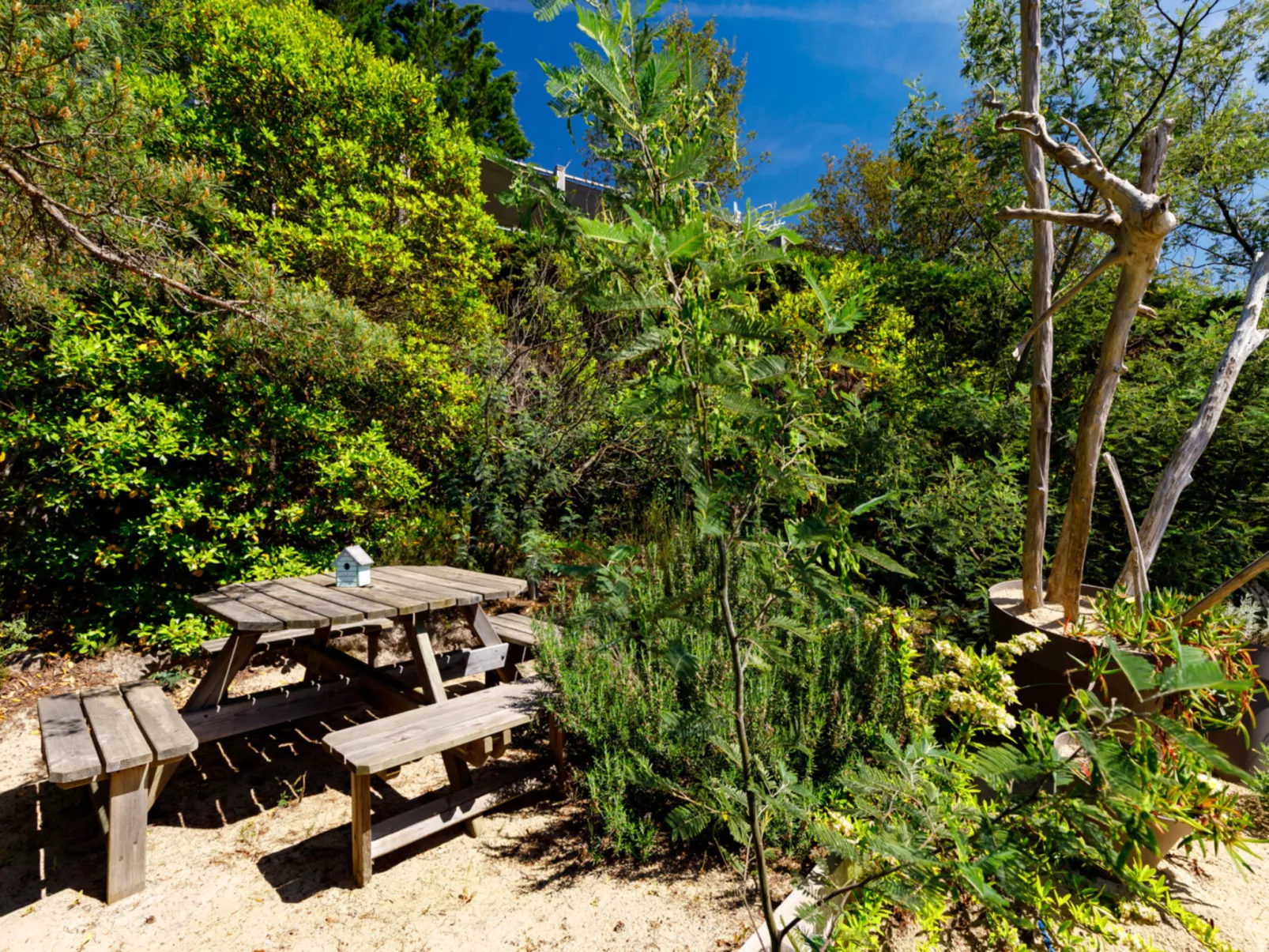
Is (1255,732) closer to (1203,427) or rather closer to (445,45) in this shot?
(1203,427)

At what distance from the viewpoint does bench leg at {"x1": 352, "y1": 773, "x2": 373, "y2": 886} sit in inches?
85.1

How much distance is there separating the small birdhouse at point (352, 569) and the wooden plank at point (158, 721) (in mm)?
822

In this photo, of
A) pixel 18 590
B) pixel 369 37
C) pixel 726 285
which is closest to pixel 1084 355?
pixel 726 285

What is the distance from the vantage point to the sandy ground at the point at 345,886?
198 cm

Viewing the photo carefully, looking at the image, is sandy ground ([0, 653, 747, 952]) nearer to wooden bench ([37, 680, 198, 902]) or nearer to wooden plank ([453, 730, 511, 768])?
wooden bench ([37, 680, 198, 902])

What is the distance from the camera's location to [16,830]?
2.51m

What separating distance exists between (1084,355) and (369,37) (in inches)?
527

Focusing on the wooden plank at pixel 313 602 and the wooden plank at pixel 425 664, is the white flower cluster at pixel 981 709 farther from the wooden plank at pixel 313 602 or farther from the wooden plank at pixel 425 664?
the wooden plank at pixel 313 602

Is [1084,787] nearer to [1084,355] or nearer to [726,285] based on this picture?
[726,285]

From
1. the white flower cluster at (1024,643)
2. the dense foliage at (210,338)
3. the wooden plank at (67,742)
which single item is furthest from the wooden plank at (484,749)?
the dense foliage at (210,338)

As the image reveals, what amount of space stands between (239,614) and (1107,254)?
3844 millimetres

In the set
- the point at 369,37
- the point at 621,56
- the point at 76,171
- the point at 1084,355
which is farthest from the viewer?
the point at 369,37

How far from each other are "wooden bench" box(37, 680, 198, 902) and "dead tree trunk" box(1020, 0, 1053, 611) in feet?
11.7

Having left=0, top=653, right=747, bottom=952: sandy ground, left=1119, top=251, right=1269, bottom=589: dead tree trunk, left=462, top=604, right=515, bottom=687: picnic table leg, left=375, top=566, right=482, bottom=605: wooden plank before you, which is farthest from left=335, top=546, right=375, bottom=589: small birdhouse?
left=1119, top=251, right=1269, bottom=589: dead tree trunk
